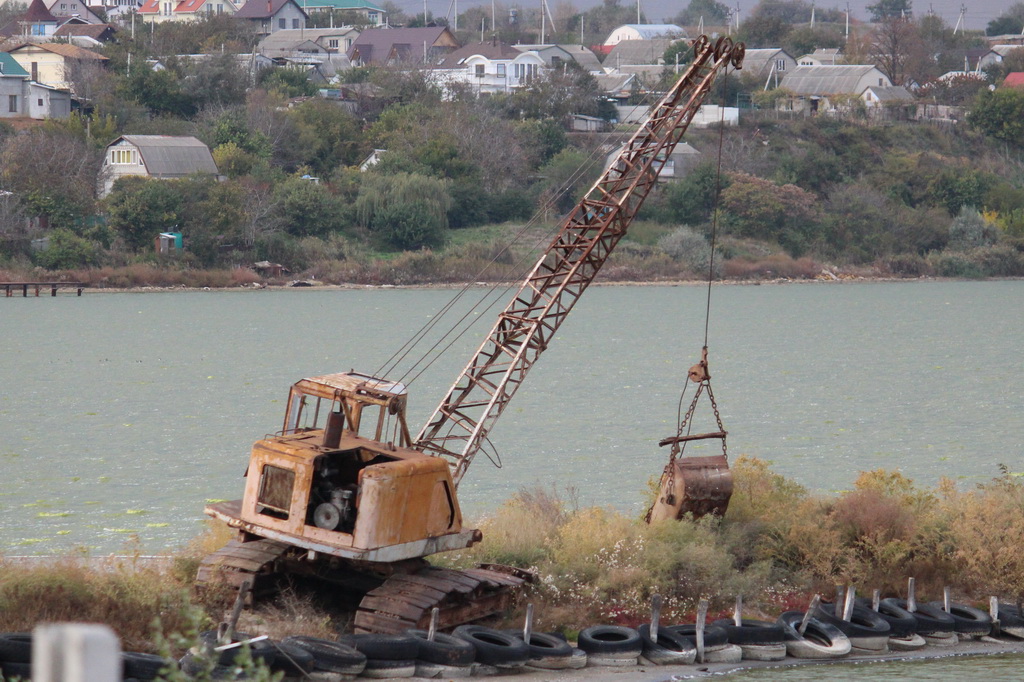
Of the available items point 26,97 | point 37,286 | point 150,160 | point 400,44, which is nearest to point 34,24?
point 400,44

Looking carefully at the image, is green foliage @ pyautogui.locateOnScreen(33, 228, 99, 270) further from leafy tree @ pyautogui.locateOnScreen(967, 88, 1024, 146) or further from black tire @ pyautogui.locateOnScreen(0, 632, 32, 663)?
leafy tree @ pyautogui.locateOnScreen(967, 88, 1024, 146)

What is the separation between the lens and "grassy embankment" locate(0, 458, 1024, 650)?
1727cm

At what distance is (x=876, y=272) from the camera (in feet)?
343

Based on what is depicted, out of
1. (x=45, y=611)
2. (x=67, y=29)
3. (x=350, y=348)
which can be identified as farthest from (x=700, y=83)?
(x=67, y=29)

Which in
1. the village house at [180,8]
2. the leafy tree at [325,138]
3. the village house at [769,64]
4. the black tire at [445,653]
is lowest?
the black tire at [445,653]

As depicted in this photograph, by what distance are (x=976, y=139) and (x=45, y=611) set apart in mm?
121617

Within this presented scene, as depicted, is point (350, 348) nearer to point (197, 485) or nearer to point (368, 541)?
point (197, 485)

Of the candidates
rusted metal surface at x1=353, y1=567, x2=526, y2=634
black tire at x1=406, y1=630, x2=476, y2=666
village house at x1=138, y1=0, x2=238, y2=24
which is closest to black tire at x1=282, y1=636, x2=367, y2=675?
black tire at x1=406, y1=630, x2=476, y2=666

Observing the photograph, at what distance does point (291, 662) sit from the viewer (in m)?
14.7

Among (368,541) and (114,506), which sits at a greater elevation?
(368,541)

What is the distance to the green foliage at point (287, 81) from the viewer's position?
400 feet

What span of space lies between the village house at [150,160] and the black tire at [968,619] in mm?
80405

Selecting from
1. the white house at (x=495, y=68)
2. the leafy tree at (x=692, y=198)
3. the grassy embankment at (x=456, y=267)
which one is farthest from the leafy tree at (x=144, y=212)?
the white house at (x=495, y=68)

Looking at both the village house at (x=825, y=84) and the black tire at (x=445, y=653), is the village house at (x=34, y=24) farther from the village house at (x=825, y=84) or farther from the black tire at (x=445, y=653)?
the black tire at (x=445, y=653)
